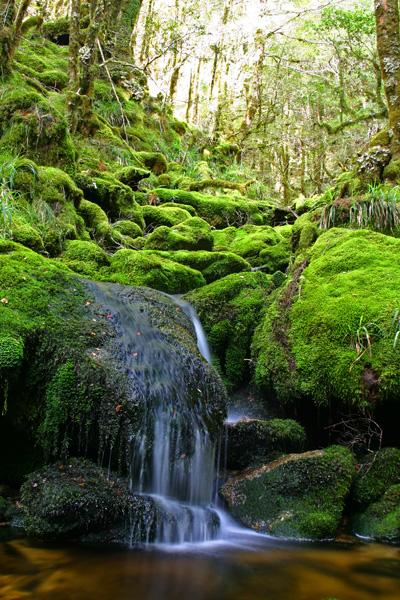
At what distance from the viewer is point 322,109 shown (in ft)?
65.8

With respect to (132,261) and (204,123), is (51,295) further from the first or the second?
(204,123)

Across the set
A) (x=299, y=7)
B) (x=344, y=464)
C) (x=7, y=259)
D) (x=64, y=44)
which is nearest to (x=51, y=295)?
(x=7, y=259)

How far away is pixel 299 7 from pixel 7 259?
64.3ft

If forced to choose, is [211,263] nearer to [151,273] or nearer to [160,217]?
[151,273]

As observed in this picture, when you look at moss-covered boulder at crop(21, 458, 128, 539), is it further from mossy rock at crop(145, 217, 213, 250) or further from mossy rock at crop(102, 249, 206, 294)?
mossy rock at crop(145, 217, 213, 250)

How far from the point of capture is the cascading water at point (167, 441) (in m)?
3.89

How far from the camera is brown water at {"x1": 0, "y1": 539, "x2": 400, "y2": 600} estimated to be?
2818 millimetres

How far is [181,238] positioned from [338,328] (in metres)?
4.39

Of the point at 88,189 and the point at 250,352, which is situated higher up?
the point at 88,189

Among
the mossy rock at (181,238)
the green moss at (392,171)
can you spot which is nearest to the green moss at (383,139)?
the green moss at (392,171)

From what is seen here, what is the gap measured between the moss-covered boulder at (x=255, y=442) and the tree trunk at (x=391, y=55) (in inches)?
181

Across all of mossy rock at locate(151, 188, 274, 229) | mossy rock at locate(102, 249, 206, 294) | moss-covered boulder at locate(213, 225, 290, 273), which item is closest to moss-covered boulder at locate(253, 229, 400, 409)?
mossy rock at locate(102, 249, 206, 294)

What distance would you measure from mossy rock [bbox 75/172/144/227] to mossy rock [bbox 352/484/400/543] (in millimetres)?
7011

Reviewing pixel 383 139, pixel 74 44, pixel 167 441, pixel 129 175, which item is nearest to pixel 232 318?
pixel 167 441
